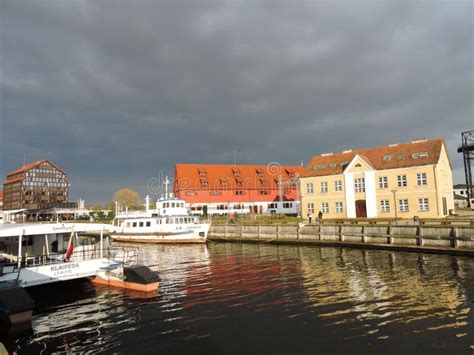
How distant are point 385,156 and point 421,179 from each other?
6.71 m

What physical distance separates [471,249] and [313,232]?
1488 centimetres

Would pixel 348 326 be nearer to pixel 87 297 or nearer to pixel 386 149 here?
pixel 87 297

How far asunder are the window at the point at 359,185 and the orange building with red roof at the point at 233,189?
68.9 ft

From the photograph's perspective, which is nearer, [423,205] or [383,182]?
[423,205]

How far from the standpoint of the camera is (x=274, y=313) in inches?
571

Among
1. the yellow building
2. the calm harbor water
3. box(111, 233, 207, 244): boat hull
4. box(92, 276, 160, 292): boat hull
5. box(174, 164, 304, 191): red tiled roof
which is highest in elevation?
box(174, 164, 304, 191): red tiled roof

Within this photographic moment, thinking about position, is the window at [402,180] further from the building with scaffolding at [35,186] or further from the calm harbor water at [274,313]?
the building with scaffolding at [35,186]

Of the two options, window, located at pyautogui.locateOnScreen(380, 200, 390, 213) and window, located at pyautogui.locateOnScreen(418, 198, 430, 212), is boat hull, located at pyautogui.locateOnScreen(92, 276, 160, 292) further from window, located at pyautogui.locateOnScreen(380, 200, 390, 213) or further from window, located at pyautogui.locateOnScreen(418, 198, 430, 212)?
window, located at pyautogui.locateOnScreen(418, 198, 430, 212)

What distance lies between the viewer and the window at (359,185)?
4841 cm

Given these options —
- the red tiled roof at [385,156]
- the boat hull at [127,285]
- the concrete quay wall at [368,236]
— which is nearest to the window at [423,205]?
the red tiled roof at [385,156]

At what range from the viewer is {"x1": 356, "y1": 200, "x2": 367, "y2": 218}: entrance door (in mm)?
48091

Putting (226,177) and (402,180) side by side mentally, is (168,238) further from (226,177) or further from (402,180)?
(226,177)

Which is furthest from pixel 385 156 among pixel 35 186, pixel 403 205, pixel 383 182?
pixel 35 186

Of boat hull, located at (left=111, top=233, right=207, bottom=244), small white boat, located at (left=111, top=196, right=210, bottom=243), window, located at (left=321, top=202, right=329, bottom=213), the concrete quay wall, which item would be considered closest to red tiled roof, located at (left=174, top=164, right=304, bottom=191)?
window, located at (left=321, top=202, right=329, bottom=213)
